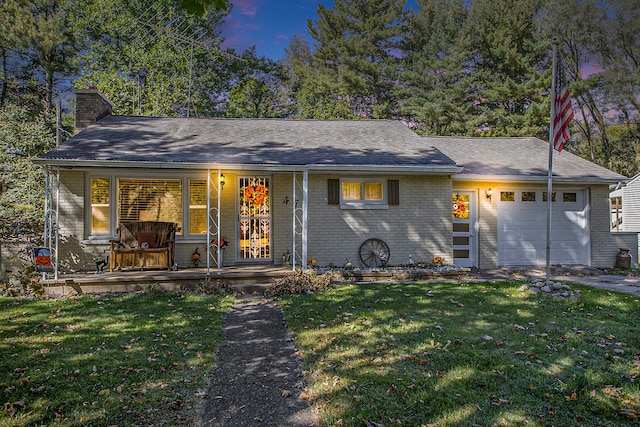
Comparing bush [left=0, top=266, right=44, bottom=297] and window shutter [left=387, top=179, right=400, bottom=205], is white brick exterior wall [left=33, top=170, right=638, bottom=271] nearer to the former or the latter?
window shutter [left=387, top=179, right=400, bottom=205]

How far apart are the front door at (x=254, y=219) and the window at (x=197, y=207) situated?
0.92 metres

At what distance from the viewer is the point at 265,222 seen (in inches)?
409

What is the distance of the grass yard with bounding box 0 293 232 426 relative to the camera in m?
3.31

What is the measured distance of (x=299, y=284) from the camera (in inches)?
325

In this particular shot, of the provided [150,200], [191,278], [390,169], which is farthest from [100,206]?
[390,169]

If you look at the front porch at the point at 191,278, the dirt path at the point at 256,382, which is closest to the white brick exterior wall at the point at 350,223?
the front porch at the point at 191,278

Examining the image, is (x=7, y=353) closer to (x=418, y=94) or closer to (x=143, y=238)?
(x=143, y=238)

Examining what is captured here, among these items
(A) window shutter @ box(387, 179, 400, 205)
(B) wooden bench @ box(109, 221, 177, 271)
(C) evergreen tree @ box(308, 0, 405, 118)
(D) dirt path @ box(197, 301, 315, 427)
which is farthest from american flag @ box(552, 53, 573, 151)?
(C) evergreen tree @ box(308, 0, 405, 118)

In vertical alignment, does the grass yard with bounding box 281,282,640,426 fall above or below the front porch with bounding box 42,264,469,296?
below

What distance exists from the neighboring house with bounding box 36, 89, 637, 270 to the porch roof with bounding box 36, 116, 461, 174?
0.13 ft

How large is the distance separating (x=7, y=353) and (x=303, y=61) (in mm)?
32246

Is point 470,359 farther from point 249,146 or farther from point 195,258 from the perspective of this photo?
point 249,146

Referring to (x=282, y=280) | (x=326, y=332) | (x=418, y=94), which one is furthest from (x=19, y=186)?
(x=418, y=94)

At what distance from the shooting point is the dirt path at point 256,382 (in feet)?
10.8
